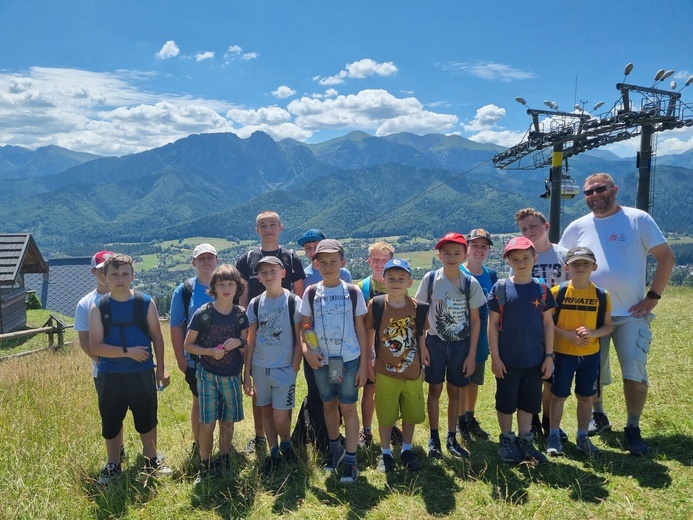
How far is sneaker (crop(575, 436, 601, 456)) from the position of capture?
3689 millimetres

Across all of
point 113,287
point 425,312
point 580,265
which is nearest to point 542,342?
point 580,265

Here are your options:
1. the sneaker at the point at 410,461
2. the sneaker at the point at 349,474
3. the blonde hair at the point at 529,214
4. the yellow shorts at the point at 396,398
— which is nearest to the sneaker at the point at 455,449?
the sneaker at the point at 410,461

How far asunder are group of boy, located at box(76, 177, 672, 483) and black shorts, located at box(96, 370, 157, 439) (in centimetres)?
1

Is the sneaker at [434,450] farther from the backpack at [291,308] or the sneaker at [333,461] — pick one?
the backpack at [291,308]

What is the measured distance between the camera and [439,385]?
390 cm

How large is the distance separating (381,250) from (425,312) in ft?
2.58

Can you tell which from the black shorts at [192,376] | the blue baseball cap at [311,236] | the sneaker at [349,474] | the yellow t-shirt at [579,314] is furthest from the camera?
the blue baseball cap at [311,236]

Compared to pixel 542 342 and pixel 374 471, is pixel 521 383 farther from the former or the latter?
pixel 374 471

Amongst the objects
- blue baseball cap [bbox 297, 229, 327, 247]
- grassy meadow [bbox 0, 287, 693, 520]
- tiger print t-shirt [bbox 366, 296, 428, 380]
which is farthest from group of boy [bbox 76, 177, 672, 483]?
blue baseball cap [bbox 297, 229, 327, 247]

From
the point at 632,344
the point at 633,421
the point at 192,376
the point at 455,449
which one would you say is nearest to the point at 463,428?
the point at 455,449

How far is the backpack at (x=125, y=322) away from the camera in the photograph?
11.9 ft

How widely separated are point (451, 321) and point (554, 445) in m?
1.39

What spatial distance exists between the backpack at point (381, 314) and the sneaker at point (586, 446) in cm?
169

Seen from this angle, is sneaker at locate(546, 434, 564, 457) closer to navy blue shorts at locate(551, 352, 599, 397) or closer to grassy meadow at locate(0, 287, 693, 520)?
grassy meadow at locate(0, 287, 693, 520)
